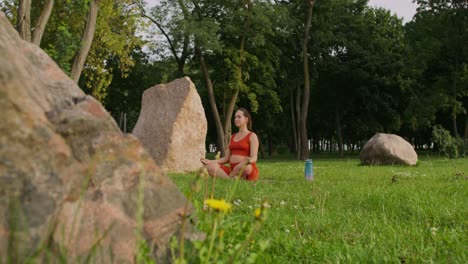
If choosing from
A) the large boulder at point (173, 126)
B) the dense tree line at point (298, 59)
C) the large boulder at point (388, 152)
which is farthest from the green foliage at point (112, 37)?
the large boulder at point (388, 152)

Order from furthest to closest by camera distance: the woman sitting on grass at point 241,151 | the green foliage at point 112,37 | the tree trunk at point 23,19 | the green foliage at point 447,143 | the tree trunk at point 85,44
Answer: the green foliage at point 447,143, the green foliage at point 112,37, the tree trunk at point 85,44, the tree trunk at point 23,19, the woman sitting on grass at point 241,151

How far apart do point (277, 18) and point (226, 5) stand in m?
3.33

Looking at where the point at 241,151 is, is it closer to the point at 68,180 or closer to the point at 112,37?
the point at 68,180

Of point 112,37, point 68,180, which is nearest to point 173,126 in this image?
point 112,37

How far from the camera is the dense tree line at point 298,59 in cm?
2727

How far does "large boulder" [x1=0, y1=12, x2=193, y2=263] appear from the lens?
1.68 m

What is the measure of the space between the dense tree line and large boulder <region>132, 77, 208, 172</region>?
268 inches

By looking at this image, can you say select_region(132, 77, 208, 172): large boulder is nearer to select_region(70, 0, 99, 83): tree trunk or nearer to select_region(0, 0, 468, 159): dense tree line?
select_region(70, 0, 99, 83): tree trunk

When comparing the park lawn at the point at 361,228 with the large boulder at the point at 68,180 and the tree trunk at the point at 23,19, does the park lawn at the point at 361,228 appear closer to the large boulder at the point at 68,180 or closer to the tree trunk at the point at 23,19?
the large boulder at the point at 68,180

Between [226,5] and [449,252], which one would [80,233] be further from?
[226,5]

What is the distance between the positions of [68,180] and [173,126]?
1258 cm

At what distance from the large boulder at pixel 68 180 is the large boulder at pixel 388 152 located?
18.3 metres

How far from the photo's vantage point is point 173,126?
14359mm

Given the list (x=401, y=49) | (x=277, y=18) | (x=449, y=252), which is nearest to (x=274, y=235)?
(x=449, y=252)
